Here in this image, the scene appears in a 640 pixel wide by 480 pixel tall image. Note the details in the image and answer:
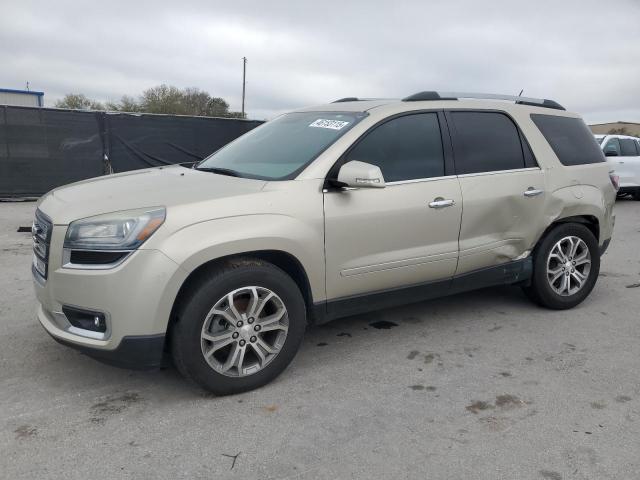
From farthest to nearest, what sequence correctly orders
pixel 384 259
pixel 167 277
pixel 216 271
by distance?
pixel 384 259 < pixel 216 271 < pixel 167 277

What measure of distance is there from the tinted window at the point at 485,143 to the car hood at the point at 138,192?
5.44ft

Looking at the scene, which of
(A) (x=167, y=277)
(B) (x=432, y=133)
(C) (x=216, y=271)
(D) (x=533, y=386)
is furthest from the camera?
(B) (x=432, y=133)

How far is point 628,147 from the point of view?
565 inches

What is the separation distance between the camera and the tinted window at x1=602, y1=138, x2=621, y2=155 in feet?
45.8

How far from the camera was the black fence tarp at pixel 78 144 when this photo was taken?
39.1ft

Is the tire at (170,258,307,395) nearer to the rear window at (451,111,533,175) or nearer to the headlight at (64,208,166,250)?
the headlight at (64,208,166,250)

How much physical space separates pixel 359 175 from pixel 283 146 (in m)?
0.85

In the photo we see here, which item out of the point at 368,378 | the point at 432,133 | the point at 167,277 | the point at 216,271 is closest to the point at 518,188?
the point at 432,133

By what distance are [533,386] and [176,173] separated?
2.75m

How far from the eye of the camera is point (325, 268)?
3430 millimetres

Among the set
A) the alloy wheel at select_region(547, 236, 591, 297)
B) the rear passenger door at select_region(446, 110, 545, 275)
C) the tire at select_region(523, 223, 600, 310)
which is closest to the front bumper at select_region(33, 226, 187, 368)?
the rear passenger door at select_region(446, 110, 545, 275)

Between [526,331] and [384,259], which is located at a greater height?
[384,259]

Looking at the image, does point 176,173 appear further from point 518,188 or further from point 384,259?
point 518,188

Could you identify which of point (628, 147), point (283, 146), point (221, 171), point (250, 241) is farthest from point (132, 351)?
point (628, 147)
